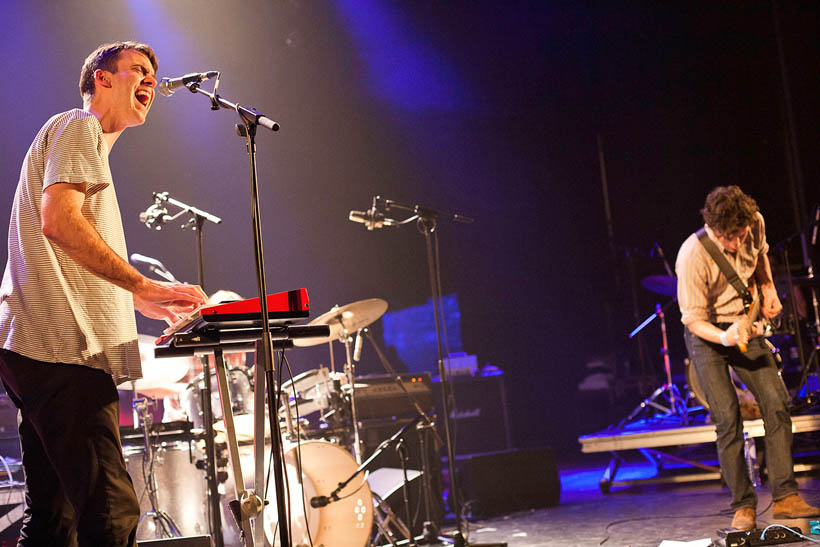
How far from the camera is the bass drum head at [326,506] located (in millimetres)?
4523

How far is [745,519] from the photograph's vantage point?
4262mm

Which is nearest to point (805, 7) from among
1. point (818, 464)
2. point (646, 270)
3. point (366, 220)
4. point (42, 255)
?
point (646, 270)

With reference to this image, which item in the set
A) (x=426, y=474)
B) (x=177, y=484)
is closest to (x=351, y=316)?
(x=426, y=474)

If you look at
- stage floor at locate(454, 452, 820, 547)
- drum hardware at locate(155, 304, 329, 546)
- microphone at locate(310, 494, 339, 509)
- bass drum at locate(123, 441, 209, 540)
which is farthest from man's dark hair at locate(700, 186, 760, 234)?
bass drum at locate(123, 441, 209, 540)

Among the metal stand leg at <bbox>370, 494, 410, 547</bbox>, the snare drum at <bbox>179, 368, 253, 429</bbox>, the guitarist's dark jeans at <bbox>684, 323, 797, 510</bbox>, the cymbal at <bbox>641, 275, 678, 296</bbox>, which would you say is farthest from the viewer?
the cymbal at <bbox>641, 275, 678, 296</bbox>

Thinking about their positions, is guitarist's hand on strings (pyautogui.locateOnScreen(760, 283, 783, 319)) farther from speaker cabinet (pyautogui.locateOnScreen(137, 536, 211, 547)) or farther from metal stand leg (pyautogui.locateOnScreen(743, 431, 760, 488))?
speaker cabinet (pyautogui.locateOnScreen(137, 536, 211, 547))

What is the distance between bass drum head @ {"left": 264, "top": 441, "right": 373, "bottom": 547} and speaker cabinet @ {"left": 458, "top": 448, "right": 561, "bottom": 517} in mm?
1738

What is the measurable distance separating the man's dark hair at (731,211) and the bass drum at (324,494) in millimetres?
2583

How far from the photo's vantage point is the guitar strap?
461 centimetres

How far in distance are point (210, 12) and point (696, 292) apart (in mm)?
5157

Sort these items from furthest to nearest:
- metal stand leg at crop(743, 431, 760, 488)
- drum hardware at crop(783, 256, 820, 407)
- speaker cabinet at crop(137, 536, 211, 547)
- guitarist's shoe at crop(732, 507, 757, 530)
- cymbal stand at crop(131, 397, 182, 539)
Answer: drum hardware at crop(783, 256, 820, 407), metal stand leg at crop(743, 431, 760, 488), cymbal stand at crop(131, 397, 182, 539), guitarist's shoe at crop(732, 507, 757, 530), speaker cabinet at crop(137, 536, 211, 547)

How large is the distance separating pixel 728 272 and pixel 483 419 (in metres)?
4.41

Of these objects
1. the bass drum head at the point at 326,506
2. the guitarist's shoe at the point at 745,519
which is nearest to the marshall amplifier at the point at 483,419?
the bass drum head at the point at 326,506

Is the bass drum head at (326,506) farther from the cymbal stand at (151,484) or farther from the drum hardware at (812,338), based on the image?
the drum hardware at (812,338)
